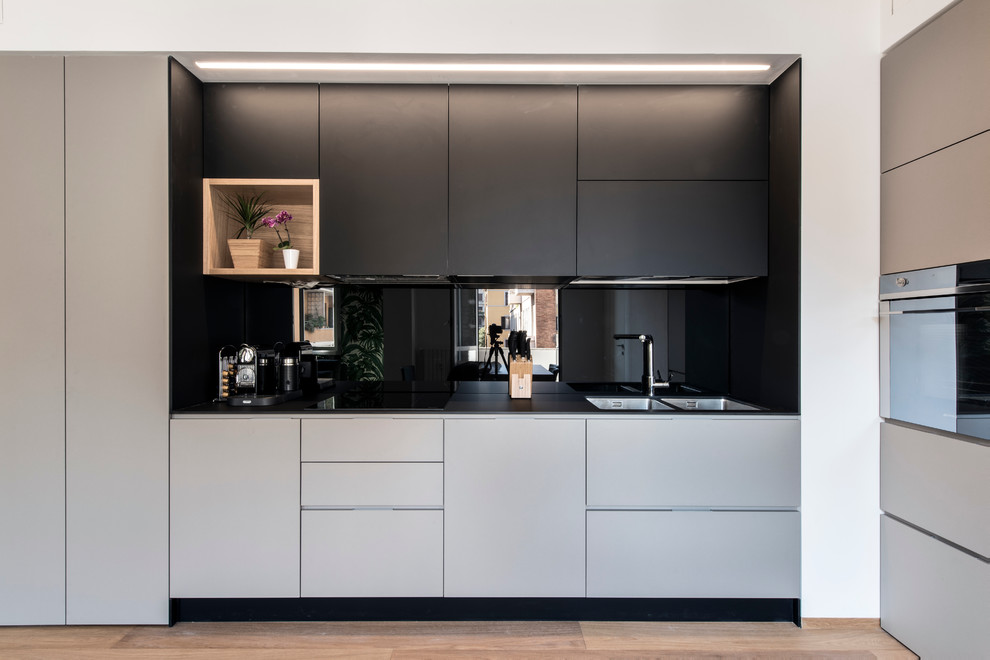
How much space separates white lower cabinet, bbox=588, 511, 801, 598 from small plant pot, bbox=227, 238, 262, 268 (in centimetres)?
208

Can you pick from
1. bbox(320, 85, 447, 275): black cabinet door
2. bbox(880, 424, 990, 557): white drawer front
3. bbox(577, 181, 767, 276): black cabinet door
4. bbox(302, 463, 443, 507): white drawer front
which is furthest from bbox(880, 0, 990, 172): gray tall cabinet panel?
bbox(302, 463, 443, 507): white drawer front

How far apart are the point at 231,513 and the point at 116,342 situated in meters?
0.89

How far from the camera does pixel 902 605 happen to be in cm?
208

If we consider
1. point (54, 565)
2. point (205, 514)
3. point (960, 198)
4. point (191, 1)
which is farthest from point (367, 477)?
point (960, 198)

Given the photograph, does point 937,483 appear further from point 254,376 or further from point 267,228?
point 267,228

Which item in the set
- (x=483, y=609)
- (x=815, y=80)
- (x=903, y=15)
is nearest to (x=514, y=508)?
(x=483, y=609)

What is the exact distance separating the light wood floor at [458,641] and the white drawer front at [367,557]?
0.56ft

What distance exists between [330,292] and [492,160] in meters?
1.20

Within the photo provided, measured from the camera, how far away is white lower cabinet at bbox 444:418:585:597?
7.25 ft

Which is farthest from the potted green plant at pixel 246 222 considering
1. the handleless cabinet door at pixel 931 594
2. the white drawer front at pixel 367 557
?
the handleless cabinet door at pixel 931 594

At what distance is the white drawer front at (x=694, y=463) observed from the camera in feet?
7.27

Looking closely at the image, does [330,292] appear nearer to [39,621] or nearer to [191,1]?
[191,1]

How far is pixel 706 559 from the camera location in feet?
7.25

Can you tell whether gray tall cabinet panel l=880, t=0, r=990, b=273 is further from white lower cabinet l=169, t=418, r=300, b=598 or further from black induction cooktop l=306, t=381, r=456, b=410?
white lower cabinet l=169, t=418, r=300, b=598
